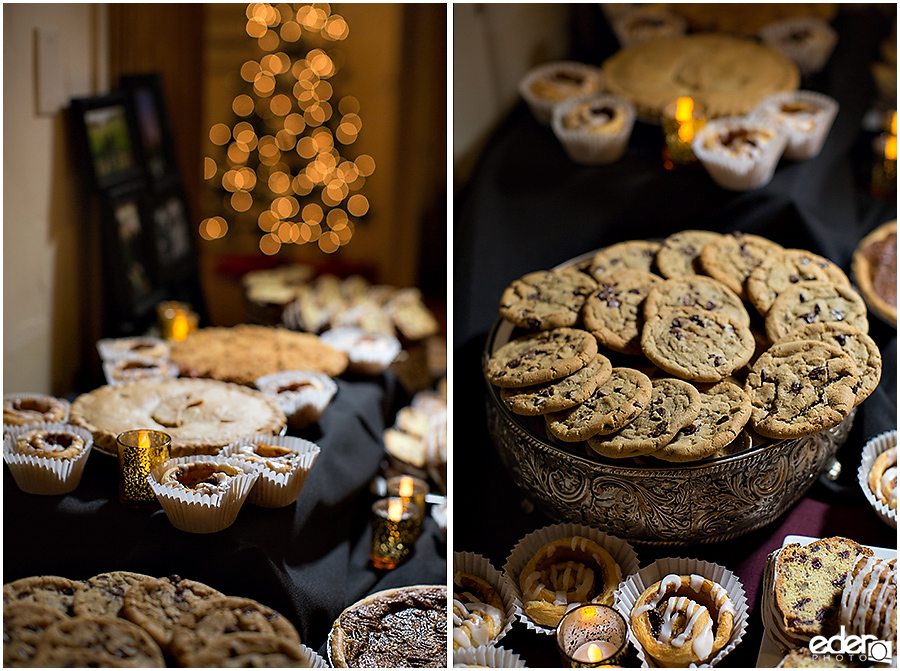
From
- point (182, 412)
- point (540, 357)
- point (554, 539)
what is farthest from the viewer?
point (182, 412)

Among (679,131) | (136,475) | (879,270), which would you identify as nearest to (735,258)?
(879,270)

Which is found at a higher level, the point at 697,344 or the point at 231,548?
the point at 697,344

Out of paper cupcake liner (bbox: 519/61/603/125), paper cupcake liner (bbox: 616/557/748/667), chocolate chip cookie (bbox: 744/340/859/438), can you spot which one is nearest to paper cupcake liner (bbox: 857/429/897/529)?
chocolate chip cookie (bbox: 744/340/859/438)

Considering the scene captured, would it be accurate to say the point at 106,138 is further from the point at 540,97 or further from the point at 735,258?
the point at 735,258

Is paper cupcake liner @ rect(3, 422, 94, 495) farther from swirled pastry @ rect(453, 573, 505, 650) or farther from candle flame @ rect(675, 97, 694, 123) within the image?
candle flame @ rect(675, 97, 694, 123)

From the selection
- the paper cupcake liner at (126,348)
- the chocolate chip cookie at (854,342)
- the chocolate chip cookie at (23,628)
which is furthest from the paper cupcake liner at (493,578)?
the paper cupcake liner at (126,348)

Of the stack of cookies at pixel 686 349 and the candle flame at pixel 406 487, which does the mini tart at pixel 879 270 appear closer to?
the stack of cookies at pixel 686 349

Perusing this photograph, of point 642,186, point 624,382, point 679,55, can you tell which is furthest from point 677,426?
point 679,55
